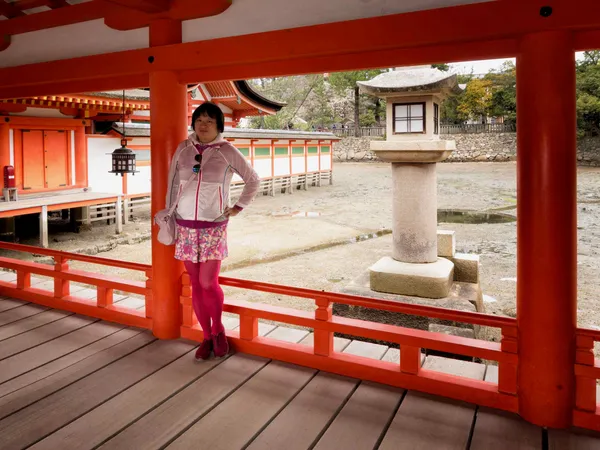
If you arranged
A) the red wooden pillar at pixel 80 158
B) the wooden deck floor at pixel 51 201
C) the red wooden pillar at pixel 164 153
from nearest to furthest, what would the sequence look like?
the red wooden pillar at pixel 164 153, the wooden deck floor at pixel 51 201, the red wooden pillar at pixel 80 158

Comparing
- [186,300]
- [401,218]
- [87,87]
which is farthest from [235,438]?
[401,218]

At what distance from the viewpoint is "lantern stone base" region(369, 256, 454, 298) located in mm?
6570

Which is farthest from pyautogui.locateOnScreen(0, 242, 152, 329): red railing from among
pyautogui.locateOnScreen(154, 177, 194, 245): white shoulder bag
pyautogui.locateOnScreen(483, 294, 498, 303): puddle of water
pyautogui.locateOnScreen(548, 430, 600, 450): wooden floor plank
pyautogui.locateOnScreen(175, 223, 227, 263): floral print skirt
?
pyautogui.locateOnScreen(483, 294, 498, 303): puddle of water

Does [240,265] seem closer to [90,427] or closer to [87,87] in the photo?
[87,87]

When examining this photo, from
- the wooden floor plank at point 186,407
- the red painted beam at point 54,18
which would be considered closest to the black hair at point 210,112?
the red painted beam at point 54,18

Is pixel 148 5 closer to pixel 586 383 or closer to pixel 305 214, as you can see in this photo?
pixel 586 383

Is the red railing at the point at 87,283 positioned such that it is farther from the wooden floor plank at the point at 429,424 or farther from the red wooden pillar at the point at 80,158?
the red wooden pillar at the point at 80,158

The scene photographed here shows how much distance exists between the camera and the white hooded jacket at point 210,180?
10.2ft

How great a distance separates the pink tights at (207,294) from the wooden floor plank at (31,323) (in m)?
1.56

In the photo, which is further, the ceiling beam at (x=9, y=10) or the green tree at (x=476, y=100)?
the green tree at (x=476, y=100)

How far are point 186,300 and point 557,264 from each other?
8.03 feet

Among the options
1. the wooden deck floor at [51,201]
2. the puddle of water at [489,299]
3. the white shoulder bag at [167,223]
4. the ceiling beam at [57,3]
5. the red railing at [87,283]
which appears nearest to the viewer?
the white shoulder bag at [167,223]

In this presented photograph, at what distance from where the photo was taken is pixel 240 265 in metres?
9.82

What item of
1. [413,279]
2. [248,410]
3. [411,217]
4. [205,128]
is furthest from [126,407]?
[411,217]
